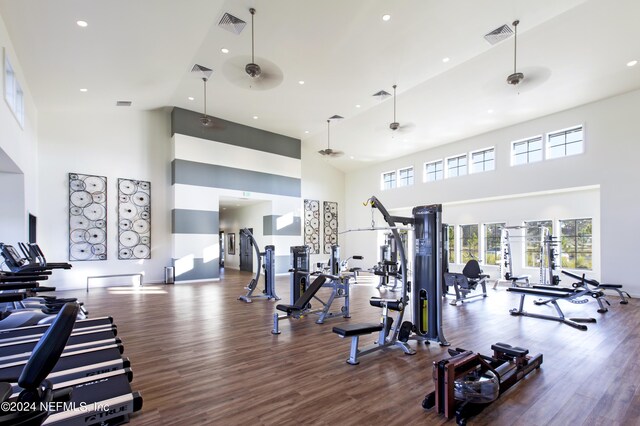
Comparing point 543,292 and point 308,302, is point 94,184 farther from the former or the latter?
point 543,292

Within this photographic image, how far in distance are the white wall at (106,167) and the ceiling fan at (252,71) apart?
543cm

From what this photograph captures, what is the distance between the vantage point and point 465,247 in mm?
11336

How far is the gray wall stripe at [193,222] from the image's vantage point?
986 centimetres

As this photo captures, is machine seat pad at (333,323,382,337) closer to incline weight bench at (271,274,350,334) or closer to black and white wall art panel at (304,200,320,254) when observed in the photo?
incline weight bench at (271,274,350,334)

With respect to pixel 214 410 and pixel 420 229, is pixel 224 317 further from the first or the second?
pixel 420 229

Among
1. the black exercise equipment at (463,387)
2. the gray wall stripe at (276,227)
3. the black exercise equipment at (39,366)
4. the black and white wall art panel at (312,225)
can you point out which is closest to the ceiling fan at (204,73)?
the gray wall stripe at (276,227)

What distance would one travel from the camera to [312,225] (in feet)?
44.7

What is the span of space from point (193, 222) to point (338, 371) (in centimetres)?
823

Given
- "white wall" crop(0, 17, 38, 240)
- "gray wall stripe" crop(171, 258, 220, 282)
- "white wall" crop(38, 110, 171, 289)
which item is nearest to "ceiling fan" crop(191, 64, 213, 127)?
"white wall" crop(0, 17, 38, 240)

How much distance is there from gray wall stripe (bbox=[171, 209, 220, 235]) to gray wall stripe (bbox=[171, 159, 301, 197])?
36.3 inches

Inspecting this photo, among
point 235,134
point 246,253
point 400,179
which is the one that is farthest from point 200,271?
point 400,179

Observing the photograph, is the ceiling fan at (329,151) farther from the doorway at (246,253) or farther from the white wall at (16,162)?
the white wall at (16,162)

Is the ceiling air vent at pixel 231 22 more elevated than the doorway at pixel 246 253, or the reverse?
the ceiling air vent at pixel 231 22

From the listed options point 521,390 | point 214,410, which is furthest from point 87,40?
point 521,390
